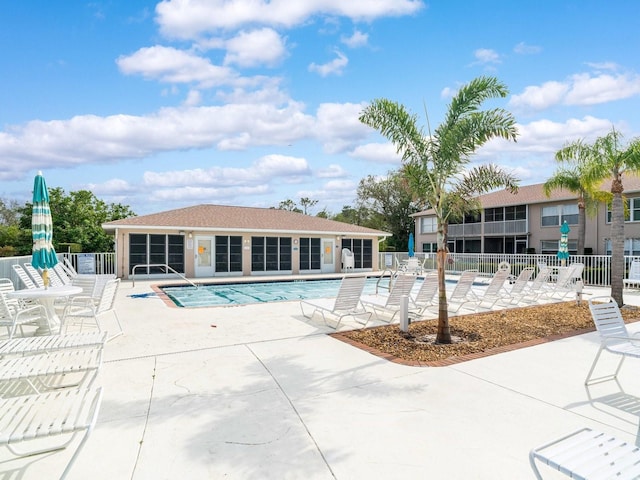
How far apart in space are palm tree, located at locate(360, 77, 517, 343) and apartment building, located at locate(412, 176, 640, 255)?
761 inches

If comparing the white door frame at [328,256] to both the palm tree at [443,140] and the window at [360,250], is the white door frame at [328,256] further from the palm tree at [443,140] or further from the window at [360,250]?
the palm tree at [443,140]

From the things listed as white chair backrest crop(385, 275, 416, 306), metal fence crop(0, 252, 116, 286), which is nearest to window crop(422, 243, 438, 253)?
metal fence crop(0, 252, 116, 286)

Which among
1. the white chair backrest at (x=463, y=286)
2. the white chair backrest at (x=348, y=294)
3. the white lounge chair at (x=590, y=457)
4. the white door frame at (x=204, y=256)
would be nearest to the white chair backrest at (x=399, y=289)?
the white chair backrest at (x=348, y=294)

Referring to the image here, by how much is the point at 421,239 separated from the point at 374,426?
35.6 metres

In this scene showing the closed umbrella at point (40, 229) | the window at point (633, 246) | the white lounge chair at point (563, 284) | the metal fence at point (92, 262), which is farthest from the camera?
the window at point (633, 246)

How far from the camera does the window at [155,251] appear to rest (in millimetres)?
20000

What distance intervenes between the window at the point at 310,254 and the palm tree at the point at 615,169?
1581cm

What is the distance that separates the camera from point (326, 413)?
395 centimetres

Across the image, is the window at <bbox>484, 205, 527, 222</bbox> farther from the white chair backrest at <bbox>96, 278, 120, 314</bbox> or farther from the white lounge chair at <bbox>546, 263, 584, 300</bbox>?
the white chair backrest at <bbox>96, 278, 120, 314</bbox>

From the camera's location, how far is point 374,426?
12.0ft

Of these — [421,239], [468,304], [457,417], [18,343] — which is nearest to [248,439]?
[457,417]

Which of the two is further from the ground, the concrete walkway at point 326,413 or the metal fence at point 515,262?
the metal fence at point 515,262

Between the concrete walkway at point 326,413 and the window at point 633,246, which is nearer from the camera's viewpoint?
the concrete walkway at point 326,413

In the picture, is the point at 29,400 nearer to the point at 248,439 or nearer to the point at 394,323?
the point at 248,439
